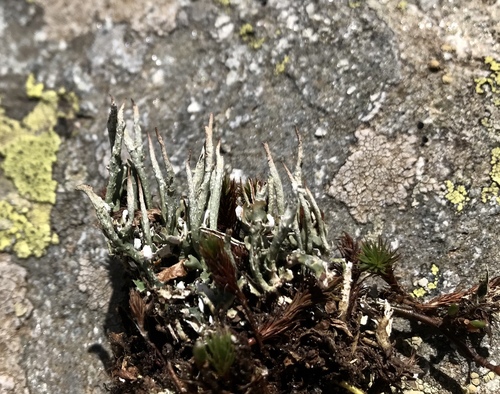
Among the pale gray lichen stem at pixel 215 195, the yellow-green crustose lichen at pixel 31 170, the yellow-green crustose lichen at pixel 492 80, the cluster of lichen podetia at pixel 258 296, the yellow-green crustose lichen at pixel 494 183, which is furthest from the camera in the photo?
the yellow-green crustose lichen at pixel 31 170

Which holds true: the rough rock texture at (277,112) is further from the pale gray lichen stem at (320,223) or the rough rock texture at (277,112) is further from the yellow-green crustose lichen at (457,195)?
the pale gray lichen stem at (320,223)

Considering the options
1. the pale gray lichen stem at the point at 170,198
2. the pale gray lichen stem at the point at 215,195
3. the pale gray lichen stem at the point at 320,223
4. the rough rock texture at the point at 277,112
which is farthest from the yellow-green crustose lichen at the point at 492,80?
the pale gray lichen stem at the point at 170,198

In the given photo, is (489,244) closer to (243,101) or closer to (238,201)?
(238,201)

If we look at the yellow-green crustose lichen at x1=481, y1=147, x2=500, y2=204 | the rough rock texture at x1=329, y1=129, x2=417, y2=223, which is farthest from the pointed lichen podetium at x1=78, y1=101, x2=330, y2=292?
the yellow-green crustose lichen at x1=481, y1=147, x2=500, y2=204

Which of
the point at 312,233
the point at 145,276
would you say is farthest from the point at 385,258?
the point at 145,276

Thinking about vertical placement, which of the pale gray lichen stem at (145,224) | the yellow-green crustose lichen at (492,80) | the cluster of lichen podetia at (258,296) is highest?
the yellow-green crustose lichen at (492,80)

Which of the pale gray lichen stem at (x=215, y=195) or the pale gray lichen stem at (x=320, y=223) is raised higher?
the pale gray lichen stem at (x=215, y=195)

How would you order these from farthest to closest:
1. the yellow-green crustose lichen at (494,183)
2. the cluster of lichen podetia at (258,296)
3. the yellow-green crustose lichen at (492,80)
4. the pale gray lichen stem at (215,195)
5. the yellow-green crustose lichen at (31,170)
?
the yellow-green crustose lichen at (31,170) < the yellow-green crustose lichen at (492,80) < the yellow-green crustose lichen at (494,183) < the pale gray lichen stem at (215,195) < the cluster of lichen podetia at (258,296)
